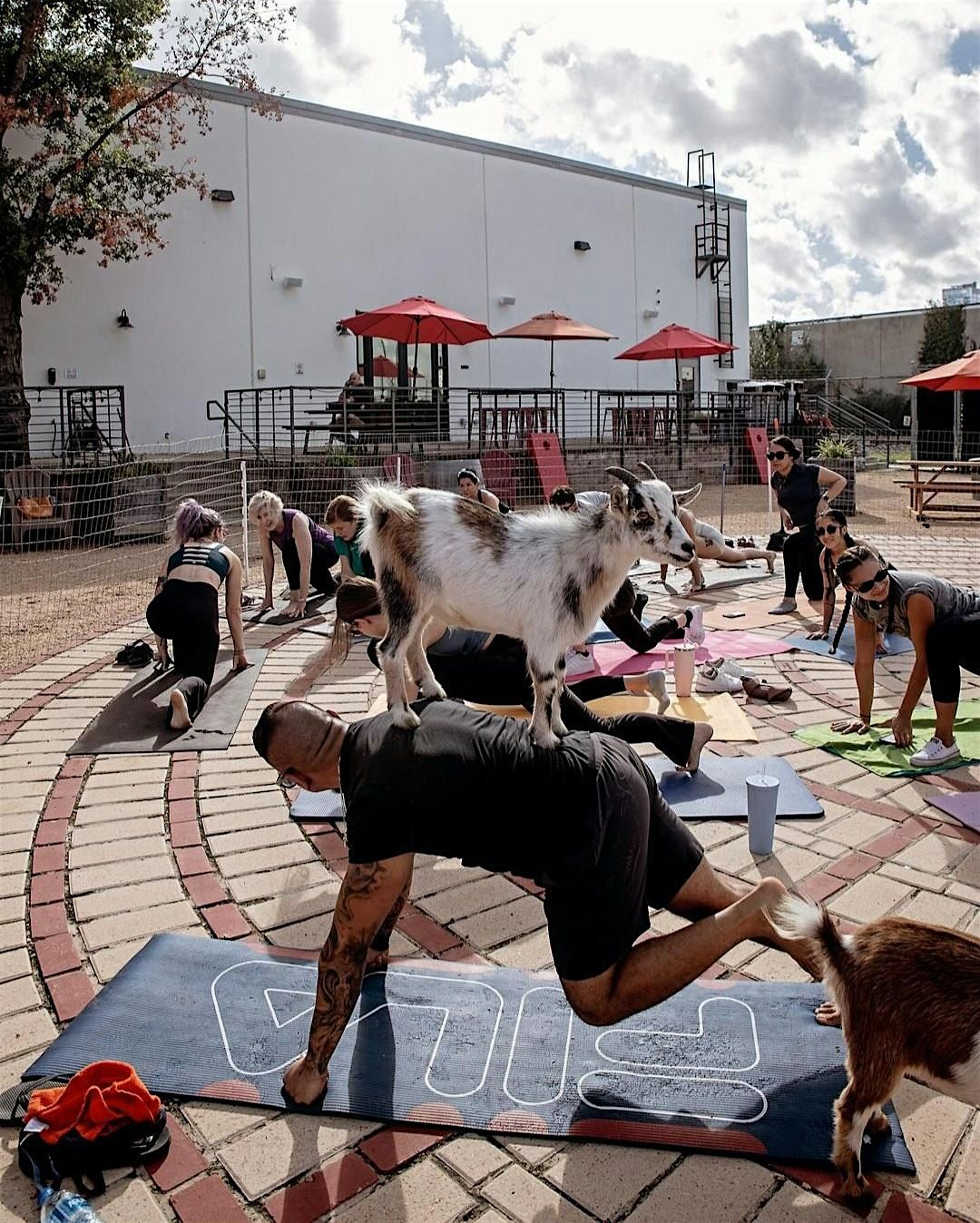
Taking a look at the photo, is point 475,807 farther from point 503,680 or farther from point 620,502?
point 503,680

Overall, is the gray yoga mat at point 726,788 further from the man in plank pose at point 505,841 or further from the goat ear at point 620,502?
the man in plank pose at point 505,841

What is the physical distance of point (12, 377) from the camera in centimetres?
1627

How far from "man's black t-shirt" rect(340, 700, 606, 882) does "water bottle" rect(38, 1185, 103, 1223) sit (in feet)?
3.14

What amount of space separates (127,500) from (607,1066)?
514 inches

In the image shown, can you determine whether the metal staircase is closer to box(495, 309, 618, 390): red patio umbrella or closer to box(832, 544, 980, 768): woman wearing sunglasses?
box(495, 309, 618, 390): red patio umbrella

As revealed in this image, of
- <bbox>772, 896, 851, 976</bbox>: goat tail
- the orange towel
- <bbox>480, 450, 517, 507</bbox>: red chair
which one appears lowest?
the orange towel

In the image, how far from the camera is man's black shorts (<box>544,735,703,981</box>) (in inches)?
100

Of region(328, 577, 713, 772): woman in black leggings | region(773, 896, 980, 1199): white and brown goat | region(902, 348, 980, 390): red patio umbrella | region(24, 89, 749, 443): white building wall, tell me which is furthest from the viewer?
region(24, 89, 749, 443): white building wall

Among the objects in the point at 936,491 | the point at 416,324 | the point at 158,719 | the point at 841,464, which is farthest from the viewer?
the point at 841,464

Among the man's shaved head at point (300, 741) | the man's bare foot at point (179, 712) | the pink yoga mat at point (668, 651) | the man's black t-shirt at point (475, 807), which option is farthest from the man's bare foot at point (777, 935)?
the man's bare foot at point (179, 712)

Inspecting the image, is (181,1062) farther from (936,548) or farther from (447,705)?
(936,548)

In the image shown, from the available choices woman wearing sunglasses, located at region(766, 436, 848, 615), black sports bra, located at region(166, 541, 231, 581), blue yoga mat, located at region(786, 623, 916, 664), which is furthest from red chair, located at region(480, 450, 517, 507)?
black sports bra, located at region(166, 541, 231, 581)

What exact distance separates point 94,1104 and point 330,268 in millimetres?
20430

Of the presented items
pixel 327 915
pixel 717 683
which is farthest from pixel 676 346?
pixel 327 915
